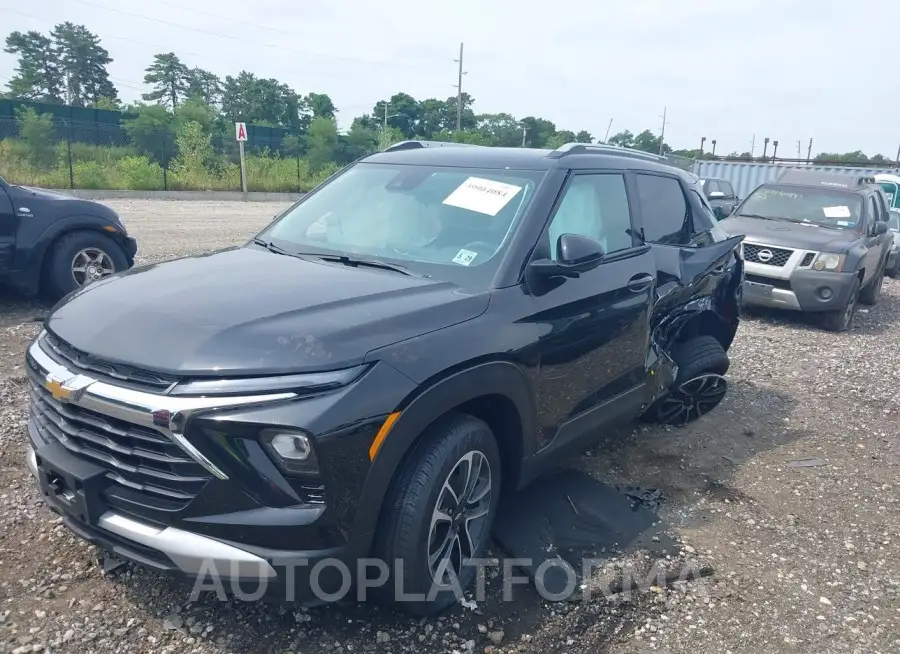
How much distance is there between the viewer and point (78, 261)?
23.7ft

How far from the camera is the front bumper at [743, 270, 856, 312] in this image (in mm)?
8883

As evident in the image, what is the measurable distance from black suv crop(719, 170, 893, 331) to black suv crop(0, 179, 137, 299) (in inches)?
295

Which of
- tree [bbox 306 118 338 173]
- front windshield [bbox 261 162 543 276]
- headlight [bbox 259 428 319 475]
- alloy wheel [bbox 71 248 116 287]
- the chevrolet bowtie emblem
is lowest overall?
alloy wheel [bbox 71 248 116 287]

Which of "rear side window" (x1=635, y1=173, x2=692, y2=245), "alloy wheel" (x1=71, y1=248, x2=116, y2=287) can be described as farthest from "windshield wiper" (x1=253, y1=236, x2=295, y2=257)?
"alloy wheel" (x1=71, y1=248, x2=116, y2=287)

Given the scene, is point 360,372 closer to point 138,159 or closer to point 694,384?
point 694,384

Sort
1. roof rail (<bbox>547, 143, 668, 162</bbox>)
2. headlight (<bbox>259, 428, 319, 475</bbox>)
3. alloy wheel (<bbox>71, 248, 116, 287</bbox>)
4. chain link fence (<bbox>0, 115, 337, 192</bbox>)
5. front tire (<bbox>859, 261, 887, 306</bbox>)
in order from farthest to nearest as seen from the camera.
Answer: chain link fence (<bbox>0, 115, 337, 192</bbox>) → front tire (<bbox>859, 261, 887, 306</bbox>) → alloy wheel (<bbox>71, 248, 116, 287</bbox>) → roof rail (<bbox>547, 143, 668, 162</bbox>) → headlight (<bbox>259, 428, 319, 475</bbox>)

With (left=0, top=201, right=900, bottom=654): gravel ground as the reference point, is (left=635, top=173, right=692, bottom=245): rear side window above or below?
above

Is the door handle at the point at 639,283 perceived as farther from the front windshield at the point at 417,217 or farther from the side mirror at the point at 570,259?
the front windshield at the point at 417,217

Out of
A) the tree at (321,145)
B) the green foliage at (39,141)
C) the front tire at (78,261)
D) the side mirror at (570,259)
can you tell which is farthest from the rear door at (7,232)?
the tree at (321,145)

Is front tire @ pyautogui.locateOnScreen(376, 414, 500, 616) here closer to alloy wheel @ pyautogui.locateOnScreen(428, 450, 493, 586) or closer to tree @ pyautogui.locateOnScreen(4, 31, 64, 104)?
alloy wheel @ pyautogui.locateOnScreen(428, 450, 493, 586)

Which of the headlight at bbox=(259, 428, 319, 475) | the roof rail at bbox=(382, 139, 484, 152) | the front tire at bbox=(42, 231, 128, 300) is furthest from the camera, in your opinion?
the front tire at bbox=(42, 231, 128, 300)

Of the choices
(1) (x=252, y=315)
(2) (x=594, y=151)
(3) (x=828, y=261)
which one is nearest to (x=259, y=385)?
(1) (x=252, y=315)

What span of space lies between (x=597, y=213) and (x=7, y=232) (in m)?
5.72

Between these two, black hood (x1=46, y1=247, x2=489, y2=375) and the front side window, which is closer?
black hood (x1=46, y1=247, x2=489, y2=375)
